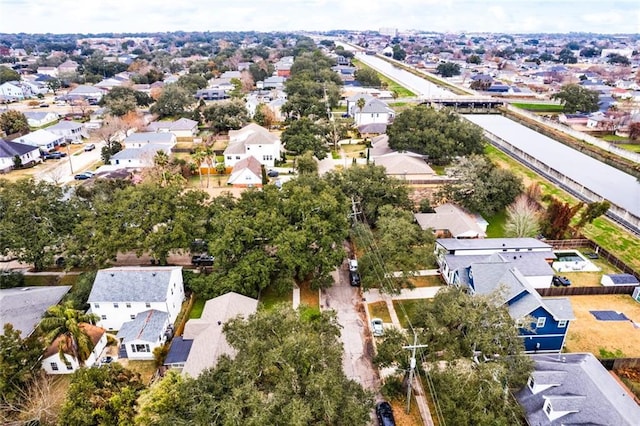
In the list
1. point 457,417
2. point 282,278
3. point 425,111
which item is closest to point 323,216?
point 282,278

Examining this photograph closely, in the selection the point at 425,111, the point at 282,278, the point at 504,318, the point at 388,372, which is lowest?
the point at 388,372

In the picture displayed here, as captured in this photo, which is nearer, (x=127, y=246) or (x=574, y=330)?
(x=574, y=330)

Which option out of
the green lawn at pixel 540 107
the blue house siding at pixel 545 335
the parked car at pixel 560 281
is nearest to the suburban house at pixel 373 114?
the green lawn at pixel 540 107

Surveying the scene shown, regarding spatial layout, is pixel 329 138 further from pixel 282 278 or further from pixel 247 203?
pixel 282 278

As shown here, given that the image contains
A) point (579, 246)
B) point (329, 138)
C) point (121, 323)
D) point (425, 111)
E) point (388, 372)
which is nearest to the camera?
point (388, 372)

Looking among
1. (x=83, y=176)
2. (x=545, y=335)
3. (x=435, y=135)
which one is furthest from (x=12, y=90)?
(x=545, y=335)

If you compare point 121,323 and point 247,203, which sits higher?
point 247,203

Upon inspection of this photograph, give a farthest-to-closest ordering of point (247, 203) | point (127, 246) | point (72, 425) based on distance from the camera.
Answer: point (247, 203), point (127, 246), point (72, 425)
